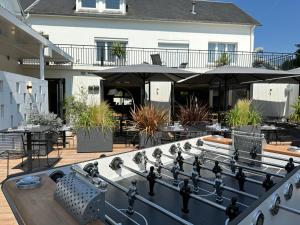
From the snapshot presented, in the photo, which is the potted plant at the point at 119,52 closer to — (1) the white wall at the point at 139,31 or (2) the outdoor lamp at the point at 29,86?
(1) the white wall at the point at 139,31

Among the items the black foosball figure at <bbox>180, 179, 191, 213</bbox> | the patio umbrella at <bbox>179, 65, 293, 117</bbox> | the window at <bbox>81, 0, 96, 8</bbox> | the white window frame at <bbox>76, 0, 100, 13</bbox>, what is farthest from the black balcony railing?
the black foosball figure at <bbox>180, 179, 191, 213</bbox>

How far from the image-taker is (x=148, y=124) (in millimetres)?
7352

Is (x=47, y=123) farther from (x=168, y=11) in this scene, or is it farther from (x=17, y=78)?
(x=168, y=11)

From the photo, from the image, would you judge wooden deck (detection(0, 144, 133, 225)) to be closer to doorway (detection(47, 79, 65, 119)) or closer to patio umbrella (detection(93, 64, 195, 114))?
patio umbrella (detection(93, 64, 195, 114))

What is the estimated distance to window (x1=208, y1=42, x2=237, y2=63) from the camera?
51.5ft

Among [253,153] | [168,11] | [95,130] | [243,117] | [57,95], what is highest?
[168,11]

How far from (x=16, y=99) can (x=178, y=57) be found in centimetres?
986

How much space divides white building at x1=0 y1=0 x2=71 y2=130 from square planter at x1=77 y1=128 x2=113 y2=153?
1606mm

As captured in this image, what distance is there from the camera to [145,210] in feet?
6.88

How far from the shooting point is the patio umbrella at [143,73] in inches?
299

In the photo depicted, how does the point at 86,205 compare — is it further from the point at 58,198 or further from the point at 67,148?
the point at 67,148

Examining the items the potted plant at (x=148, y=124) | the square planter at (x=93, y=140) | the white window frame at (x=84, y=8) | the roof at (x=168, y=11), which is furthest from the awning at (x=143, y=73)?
the white window frame at (x=84, y=8)

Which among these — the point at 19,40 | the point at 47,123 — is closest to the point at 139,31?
the point at 19,40

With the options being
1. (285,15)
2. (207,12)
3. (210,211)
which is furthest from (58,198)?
(285,15)
